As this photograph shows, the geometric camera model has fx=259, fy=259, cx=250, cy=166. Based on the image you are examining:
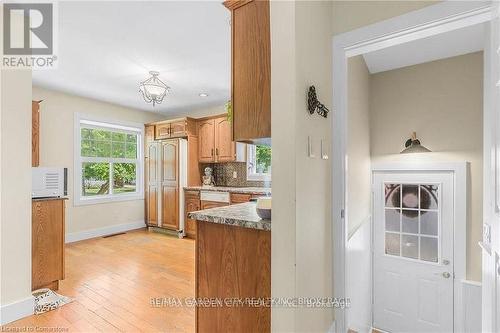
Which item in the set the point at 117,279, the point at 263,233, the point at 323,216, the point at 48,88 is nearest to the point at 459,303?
the point at 323,216

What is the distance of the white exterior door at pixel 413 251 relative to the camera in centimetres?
295

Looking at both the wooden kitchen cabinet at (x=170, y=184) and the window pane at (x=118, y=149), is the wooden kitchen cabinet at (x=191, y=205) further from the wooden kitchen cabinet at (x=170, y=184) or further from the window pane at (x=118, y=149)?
the window pane at (x=118, y=149)

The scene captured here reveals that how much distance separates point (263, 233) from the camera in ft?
4.62

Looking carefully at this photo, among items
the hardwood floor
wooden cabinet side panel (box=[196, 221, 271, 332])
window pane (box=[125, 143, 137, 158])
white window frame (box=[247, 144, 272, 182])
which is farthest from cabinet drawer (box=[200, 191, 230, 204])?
wooden cabinet side panel (box=[196, 221, 271, 332])

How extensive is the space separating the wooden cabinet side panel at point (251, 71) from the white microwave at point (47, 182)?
2.17 m

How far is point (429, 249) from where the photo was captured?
308 cm

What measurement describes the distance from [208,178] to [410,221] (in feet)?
11.1

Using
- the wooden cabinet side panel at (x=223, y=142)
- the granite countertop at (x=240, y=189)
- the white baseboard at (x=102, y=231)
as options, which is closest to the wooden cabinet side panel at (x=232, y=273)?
the granite countertop at (x=240, y=189)

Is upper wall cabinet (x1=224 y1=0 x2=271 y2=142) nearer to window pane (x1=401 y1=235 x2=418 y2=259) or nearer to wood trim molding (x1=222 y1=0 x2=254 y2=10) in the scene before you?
wood trim molding (x1=222 y1=0 x2=254 y2=10)

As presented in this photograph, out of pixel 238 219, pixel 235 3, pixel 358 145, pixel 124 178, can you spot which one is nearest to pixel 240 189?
pixel 358 145

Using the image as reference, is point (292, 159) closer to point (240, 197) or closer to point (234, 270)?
point (234, 270)

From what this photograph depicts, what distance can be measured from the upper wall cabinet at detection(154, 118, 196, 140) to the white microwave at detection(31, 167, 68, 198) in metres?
2.34

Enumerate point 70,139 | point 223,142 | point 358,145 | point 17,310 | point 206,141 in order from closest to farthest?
point 17,310, point 358,145, point 70,139, point 223,142, point 206,141

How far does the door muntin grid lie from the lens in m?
3.06
